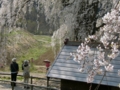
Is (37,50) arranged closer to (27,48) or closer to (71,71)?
(27,48)

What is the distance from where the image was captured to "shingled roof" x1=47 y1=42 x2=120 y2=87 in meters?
5.92

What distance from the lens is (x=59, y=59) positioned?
6.93 meters

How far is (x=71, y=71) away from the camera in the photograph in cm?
645

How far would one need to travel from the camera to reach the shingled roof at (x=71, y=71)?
5.92 meters

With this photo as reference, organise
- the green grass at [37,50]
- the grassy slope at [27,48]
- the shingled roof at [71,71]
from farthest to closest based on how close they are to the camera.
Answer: the green grass at [37,50]
the grassy slope at [27,48]
the shingled roof at [71,71]

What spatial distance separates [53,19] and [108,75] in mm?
5716

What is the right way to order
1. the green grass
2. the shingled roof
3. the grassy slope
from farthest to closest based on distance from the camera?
the green grass
the grassy slope
the shingled roof

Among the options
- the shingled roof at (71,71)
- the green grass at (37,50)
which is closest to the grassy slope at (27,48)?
the green grass at (37,50)

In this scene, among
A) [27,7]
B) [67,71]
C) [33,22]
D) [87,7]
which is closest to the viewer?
[67,71]

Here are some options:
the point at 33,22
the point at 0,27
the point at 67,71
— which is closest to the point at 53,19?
the point at 0,27

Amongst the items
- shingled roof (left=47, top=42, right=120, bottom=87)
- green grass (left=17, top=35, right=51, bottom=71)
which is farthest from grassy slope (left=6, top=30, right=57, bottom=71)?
shingled roof (left=47, top=42, right=120, bottom=87)

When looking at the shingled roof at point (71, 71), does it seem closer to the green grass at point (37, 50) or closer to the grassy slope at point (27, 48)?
the grassy slope at point (27, 48)

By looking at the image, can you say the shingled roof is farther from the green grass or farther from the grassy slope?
the green grass

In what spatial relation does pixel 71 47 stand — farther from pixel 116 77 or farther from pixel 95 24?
pixel 95 24
